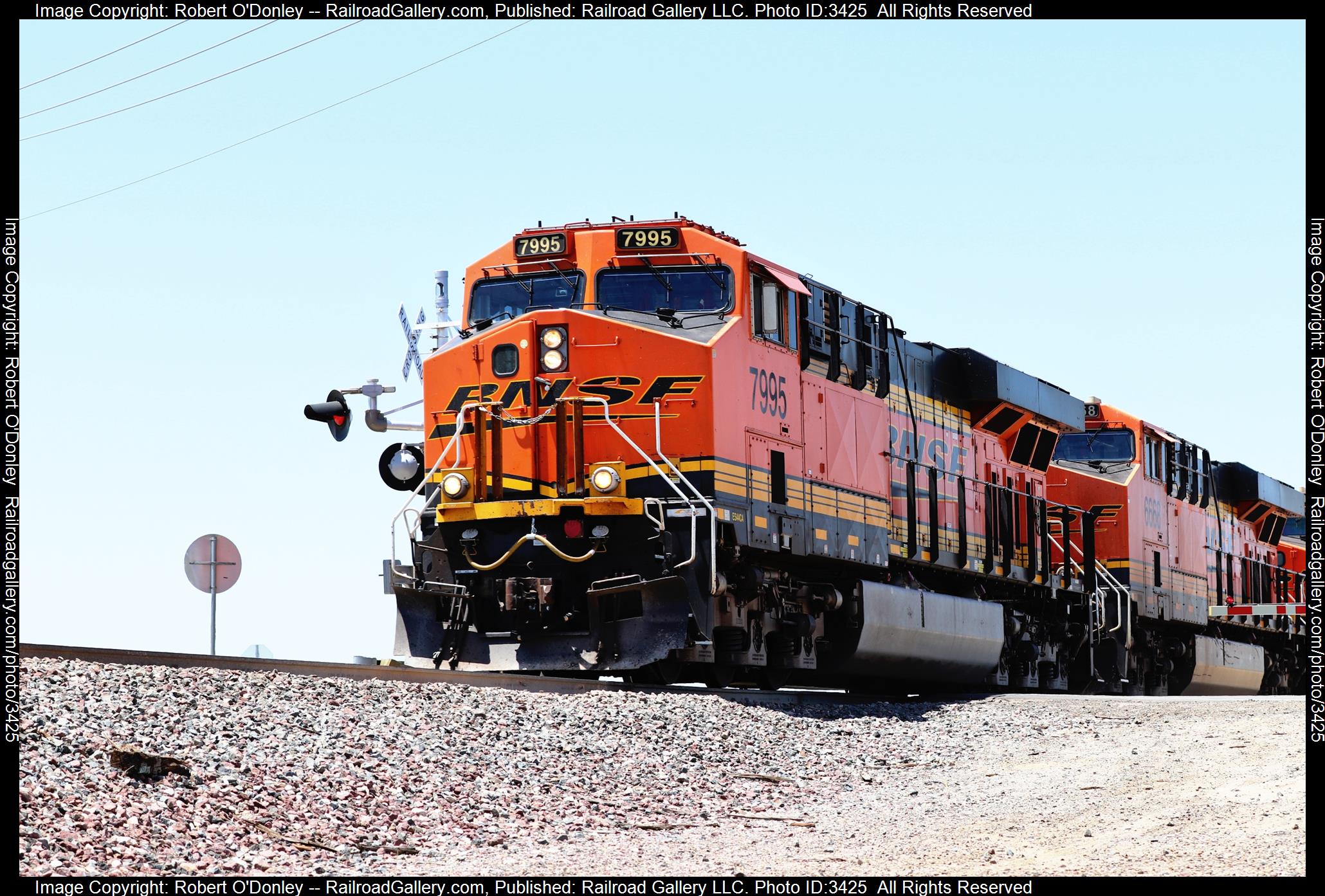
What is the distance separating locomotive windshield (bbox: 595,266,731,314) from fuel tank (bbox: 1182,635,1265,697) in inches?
462

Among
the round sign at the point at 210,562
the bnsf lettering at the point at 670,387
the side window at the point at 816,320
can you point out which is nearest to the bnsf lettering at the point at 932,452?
the side window at the point at 816,320

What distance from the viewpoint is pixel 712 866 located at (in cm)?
709

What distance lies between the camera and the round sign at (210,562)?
13.2 m

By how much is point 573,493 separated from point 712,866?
6.13 m

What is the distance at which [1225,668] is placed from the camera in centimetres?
2408

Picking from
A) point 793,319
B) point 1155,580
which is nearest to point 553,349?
point 793,319

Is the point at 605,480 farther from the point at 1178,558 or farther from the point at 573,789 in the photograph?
the point at 1178,558

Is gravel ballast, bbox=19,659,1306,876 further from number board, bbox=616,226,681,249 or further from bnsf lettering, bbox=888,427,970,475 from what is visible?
bnsf lettering, bbox=888,427,970,475

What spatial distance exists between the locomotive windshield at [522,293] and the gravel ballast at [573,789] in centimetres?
391

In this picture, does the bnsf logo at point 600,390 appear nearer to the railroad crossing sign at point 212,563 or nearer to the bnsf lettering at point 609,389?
the bnsf lettering at point 609,389

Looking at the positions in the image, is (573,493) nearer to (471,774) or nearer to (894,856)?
(471,774)

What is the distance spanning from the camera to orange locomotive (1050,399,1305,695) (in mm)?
20953

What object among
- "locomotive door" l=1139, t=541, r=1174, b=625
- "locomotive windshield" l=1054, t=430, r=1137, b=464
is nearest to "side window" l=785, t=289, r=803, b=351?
"locomotive windshield" l=1054, t=430, r=1137, b=464

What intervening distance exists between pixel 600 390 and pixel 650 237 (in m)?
1.39
